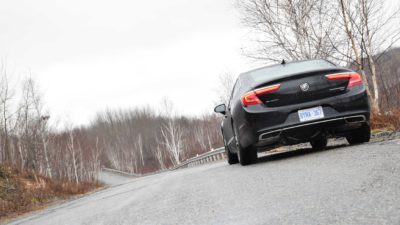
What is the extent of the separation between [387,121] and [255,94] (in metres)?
4.38

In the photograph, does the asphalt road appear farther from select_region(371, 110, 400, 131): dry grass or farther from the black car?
select_region(371, 110, 400, 131): dry grass

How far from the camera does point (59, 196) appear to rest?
1563cm

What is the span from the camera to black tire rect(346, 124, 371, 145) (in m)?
6.10

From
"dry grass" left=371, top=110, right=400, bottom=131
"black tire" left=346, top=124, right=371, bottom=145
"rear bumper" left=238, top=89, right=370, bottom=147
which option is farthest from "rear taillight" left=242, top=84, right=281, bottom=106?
"dry grass" left=371, top=110, right=400, bottom=131

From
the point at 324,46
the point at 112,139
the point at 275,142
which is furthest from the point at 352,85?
the point at 112,139

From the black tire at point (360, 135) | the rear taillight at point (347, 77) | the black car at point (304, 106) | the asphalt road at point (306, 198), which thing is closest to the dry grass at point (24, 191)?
the black car at point (304, 106)

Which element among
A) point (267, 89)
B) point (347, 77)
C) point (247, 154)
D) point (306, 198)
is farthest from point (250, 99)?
point (306, 198)

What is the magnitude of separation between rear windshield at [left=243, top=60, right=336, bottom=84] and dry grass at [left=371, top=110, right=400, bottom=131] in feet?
8.05

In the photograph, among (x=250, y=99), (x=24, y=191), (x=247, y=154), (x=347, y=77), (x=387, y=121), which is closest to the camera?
(x=347, y=77)

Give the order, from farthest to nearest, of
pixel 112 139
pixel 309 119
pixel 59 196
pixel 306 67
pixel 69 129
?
pixel 112 139 < pixel 69 129 < pixel 59 196 < pixel 306 67 < pixel 309 119

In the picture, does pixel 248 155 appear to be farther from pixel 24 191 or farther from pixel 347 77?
pixel 24 191

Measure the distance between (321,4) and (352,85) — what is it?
12.9 m

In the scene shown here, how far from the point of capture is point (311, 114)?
566 cm

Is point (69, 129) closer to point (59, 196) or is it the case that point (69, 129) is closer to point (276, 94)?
point (59, 196)
